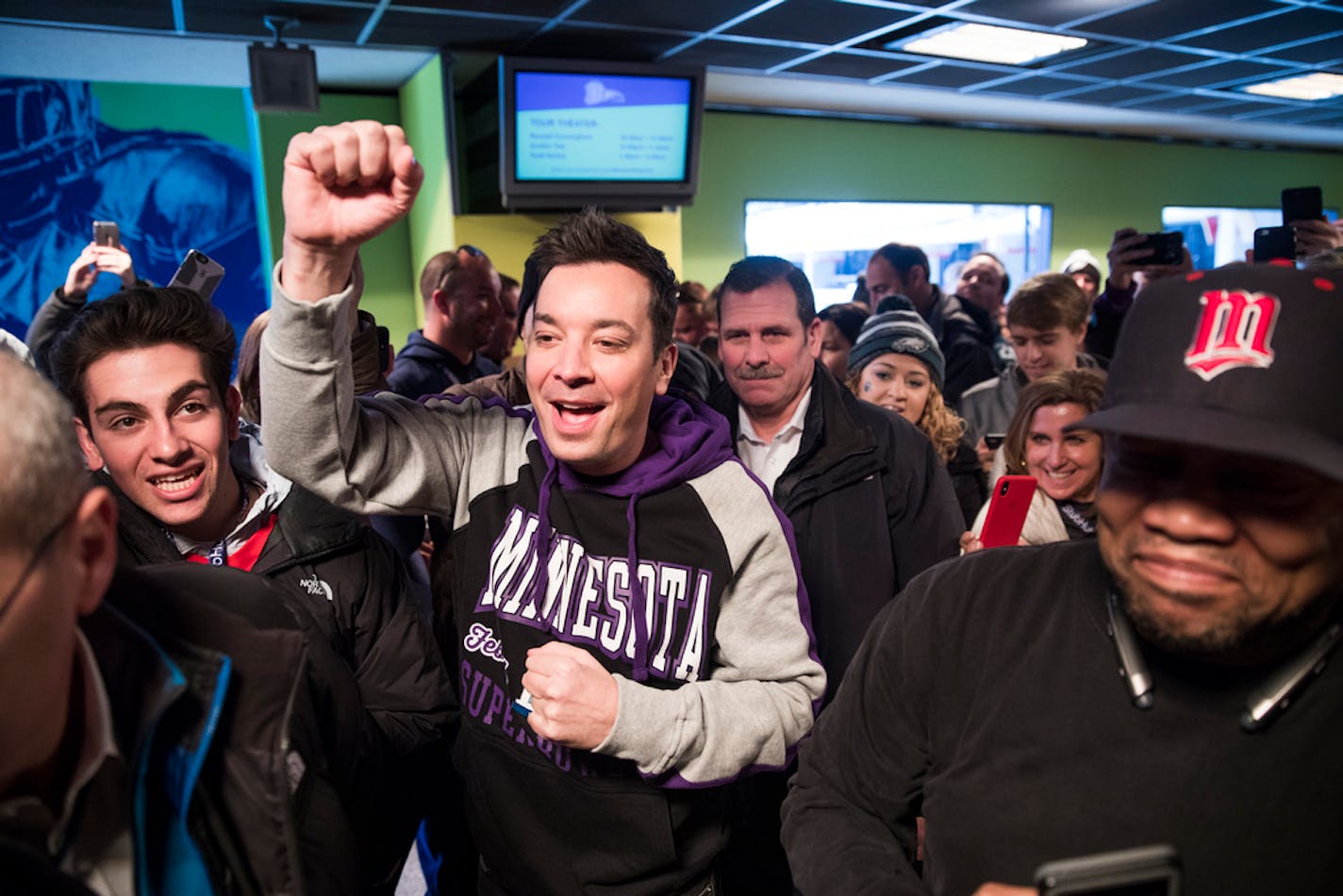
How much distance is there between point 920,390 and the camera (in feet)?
8.88

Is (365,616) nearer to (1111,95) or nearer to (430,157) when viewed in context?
(430,157)

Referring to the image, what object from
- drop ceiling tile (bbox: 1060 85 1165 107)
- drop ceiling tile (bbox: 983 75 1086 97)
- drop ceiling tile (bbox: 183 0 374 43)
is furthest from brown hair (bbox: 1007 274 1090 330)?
drop ceiling tile (bbox: 1060 85 1165 107)

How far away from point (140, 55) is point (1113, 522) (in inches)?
222

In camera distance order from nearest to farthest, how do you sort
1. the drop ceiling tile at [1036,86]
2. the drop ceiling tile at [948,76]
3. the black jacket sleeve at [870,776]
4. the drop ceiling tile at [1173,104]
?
the black jacket sleeve at [870,776] < the drop ceiling tile at [948,76] < the drop ceiling tile at [1036,86] < the drop ceiling tile at [1173,104]

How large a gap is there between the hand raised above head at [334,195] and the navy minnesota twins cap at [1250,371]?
33.5 inches

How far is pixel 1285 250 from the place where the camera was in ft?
7.64

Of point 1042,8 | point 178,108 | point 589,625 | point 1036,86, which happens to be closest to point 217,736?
point 589,625

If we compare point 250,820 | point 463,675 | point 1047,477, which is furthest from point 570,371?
point 1047,477

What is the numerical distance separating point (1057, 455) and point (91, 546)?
219cm

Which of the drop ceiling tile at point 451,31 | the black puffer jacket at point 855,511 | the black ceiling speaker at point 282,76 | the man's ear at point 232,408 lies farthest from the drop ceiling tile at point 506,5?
the man's ear at point 232,408

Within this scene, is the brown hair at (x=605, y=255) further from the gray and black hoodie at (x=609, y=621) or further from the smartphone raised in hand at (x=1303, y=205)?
the smartphone raised in hand at (x=1303, y=205)

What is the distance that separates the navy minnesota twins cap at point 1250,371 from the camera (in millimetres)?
761

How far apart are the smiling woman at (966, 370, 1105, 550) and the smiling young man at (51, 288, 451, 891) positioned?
4.75 feet

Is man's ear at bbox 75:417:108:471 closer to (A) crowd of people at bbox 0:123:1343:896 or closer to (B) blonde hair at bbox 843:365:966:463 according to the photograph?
(A) crowd of people at bbox 0:123:1343:896
